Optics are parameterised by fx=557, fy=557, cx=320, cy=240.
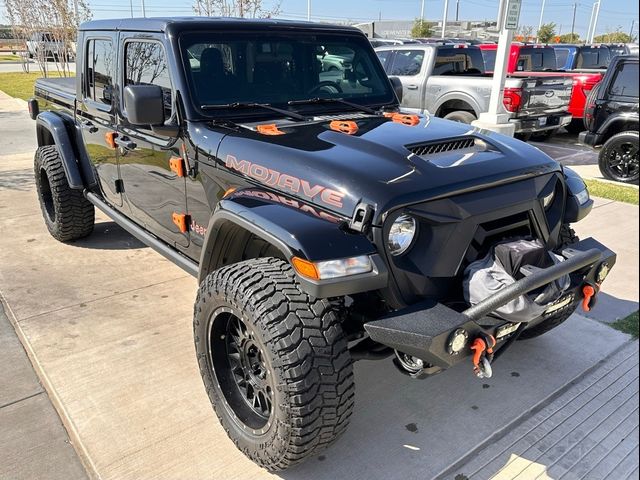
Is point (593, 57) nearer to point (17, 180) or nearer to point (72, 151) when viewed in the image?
point (17, 180)

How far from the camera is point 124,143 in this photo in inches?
151

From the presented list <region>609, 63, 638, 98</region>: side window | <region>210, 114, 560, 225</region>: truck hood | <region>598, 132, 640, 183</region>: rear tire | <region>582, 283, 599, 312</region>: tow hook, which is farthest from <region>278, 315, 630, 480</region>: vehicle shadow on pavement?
<region>609, 63, 638, 98</region>: side window

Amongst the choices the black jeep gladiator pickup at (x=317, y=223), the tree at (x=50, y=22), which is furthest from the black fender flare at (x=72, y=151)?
the tree at (x=50, y=22)

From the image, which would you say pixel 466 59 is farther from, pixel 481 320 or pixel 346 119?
pixel 481 320

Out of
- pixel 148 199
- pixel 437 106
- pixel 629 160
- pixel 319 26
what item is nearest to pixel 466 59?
pixel 437 106

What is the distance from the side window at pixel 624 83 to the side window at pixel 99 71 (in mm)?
6974

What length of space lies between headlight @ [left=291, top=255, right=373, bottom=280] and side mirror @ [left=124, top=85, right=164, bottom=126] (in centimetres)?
135

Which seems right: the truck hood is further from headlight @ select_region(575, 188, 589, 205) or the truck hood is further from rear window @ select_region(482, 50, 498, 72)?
rear window @ select_region(482, 50, 498, 72)

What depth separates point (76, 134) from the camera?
4699mm

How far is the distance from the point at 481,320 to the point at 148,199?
2.44 m

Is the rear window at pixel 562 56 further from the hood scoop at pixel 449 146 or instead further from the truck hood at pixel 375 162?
the hood scoop at pixel 449 146

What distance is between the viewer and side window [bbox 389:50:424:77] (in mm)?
9820

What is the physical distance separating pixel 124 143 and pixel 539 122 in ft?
24.6

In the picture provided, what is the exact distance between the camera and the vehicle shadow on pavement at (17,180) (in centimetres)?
708
